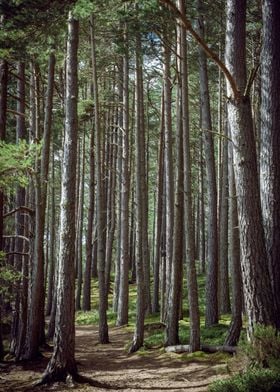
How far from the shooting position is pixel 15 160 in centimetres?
761

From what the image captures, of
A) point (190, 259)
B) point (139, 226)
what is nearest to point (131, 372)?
point (190, 259)

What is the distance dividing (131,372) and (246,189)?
540 cm

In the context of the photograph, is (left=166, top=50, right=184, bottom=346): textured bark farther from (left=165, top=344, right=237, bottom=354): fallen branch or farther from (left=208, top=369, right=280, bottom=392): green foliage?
(left=208, top=369, right=280, bottom=392): green foliage

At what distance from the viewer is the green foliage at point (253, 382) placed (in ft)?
16.2

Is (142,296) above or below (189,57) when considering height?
below

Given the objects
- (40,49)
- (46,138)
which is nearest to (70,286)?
(46,138)

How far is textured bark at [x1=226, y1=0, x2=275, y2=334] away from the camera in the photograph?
18.8 ft

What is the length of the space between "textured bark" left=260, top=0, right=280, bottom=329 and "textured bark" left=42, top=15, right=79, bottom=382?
3.63 meters

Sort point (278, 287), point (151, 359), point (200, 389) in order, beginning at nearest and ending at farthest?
point (278, 287), point (200, 389), point (151, 359)

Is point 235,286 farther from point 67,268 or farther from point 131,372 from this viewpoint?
point 67,268

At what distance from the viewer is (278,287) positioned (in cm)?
598

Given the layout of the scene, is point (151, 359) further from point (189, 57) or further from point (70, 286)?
point (189, 57)

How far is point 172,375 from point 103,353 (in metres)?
3.86

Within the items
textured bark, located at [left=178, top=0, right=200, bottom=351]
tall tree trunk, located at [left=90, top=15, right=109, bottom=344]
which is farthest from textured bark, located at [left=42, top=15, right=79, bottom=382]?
tall tree trunk, located at [left=90, top=15, right=109, bottom=344]
